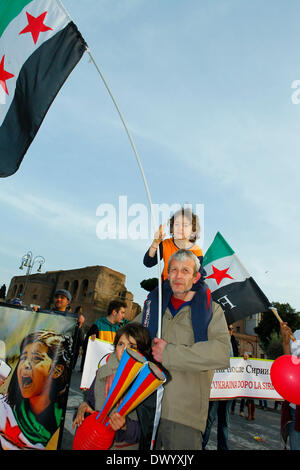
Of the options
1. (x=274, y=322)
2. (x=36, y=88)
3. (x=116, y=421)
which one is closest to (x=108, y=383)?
(x=116, y=421)

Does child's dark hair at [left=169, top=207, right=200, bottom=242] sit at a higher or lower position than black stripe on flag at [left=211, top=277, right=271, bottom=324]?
higher

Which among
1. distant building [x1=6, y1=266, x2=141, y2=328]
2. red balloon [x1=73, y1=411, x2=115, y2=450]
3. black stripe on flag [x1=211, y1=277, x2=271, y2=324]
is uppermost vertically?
distant building [x1=6, y1=266, x2=141, y2=328]

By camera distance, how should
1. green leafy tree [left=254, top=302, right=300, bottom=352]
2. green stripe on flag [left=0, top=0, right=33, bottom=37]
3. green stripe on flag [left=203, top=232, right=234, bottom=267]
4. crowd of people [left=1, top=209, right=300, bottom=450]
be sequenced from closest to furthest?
crowd of people [left=1, top=209, right=300, bottom=450] → green stripe on flag [left=0, top=0, right=33, bottom=37] → green stripe on flag [left=203, top=232, right=234, bottom=267] → green leafy tree [left=254, top=302, right=300, bottom=352]

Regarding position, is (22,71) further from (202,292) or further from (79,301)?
(79,301)

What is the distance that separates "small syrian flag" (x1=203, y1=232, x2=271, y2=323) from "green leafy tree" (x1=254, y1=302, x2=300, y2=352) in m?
35.5

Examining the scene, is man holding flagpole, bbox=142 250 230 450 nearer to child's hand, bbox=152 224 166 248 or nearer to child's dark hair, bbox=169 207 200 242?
child's hand, bbox=152 224 166 248

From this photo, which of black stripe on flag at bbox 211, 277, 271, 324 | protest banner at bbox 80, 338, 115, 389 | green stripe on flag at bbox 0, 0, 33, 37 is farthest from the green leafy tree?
green stripe on flag at bbox 0, 0, 33, 37

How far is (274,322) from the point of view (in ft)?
125

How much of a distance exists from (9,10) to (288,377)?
524 cm

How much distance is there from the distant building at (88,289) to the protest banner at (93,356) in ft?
133

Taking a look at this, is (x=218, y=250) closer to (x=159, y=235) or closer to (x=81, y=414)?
(x=159, y=235)

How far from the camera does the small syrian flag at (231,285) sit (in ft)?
16.6

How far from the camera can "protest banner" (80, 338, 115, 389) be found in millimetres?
4402

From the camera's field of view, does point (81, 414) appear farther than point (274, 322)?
No
